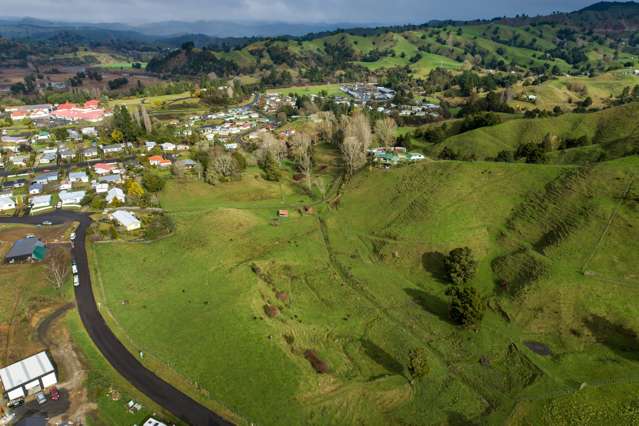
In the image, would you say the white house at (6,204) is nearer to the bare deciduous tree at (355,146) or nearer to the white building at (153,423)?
the white building at (153,423)

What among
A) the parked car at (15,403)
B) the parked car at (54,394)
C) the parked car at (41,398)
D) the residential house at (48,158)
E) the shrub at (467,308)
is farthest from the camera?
the residential house at (48,158)

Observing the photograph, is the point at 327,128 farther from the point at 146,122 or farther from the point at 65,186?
the point at 65,186

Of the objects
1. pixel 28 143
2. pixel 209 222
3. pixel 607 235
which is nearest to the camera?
pixel 607 235

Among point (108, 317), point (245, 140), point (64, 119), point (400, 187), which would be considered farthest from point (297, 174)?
point (64, 119)

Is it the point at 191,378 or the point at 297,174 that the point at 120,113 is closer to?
the point at 297,174

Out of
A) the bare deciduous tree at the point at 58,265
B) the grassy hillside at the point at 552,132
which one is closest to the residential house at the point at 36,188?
the bare deciduous tree at the point at 58,265

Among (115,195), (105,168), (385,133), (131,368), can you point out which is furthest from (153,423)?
(385,133)

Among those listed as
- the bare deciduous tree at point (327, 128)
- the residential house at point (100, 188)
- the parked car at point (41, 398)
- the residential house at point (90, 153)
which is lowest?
the parked car at point (41, 398)
